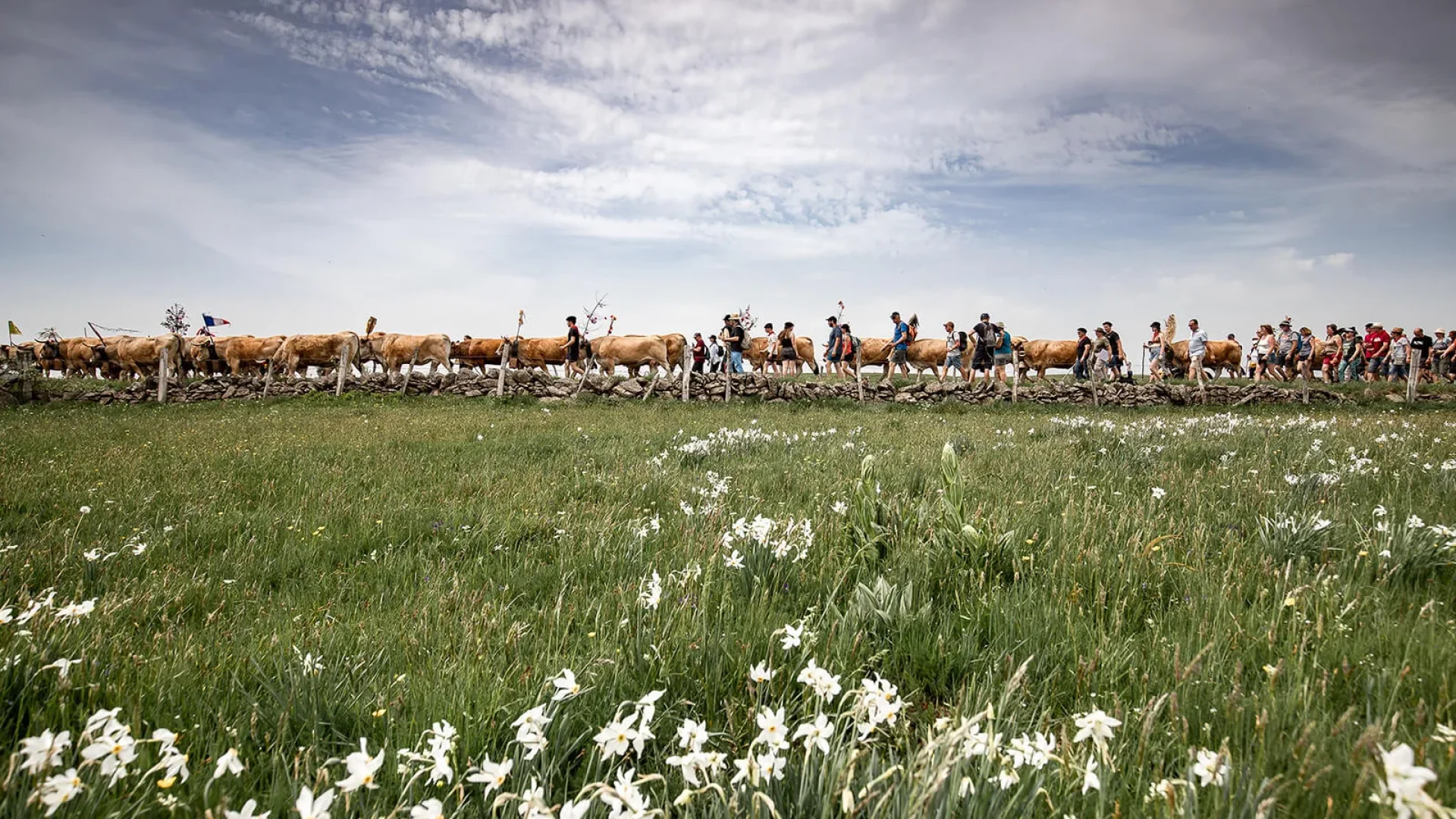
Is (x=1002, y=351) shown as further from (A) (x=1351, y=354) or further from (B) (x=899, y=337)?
(A) (x=1351, y=354)

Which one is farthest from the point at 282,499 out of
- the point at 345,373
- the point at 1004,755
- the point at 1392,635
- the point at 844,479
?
the point at 345,373

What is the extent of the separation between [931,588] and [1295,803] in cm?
188

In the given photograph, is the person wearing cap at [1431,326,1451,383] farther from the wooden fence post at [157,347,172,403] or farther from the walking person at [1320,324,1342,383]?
the wooden fence post at [157,347,172,403]

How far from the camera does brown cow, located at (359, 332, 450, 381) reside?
1431 inches

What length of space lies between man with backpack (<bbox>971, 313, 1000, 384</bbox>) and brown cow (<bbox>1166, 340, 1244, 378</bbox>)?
18.6 m

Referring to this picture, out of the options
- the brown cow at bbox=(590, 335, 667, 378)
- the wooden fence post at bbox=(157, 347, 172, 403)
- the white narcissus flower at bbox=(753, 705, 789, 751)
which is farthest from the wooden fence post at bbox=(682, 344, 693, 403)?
the white narcissus flower at bbox=(753, 705, 789, 751)

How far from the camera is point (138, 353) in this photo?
42375 millimetres

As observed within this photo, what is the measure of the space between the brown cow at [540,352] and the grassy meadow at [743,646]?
110 feet

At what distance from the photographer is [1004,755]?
186 centimetres

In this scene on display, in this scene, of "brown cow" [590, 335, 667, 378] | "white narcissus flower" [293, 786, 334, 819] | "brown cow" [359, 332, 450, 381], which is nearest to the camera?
"white narcissus flower" [293, 786, 334, 819]

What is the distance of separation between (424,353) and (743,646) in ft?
127

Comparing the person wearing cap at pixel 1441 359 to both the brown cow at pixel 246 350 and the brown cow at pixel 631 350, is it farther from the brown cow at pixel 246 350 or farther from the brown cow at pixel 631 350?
the brown cow at pixel 246 350

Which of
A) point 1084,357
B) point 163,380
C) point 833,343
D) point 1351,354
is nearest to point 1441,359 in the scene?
point 1351,354

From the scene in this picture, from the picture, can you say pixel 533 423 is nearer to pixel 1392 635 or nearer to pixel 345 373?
pixel 1392 635
